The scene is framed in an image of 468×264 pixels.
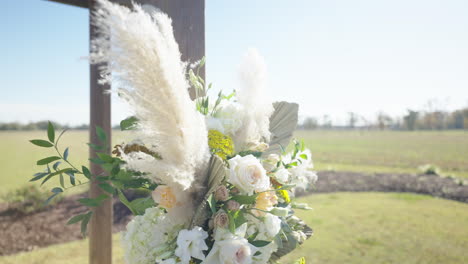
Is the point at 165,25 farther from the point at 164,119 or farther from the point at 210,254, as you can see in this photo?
the point at 210,254

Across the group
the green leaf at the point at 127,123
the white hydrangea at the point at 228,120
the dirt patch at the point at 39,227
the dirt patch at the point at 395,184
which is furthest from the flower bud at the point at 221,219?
the dirt patch at the point at 395,184

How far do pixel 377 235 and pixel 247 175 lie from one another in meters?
3.35

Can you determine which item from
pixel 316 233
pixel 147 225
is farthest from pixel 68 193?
pixel 147 225

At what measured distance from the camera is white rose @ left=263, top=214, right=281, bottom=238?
2.45 ft

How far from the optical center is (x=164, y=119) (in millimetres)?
577

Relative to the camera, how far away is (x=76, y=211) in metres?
3.88

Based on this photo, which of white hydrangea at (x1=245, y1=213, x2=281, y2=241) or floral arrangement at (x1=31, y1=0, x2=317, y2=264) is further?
white hydrangea at (x1=245, y1=213, x2=281, y2=241)

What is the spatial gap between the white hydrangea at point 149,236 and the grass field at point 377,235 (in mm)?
2272

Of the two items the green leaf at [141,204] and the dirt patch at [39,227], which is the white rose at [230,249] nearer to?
the green leaf at [141,204]

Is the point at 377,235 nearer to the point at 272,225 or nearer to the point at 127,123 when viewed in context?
the point at 272,225

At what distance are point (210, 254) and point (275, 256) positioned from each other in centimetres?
27

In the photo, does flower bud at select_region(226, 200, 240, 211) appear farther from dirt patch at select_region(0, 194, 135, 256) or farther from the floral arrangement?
dirt patch at select_region(0, 194, 135, 256)

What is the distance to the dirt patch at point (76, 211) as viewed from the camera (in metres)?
3.21

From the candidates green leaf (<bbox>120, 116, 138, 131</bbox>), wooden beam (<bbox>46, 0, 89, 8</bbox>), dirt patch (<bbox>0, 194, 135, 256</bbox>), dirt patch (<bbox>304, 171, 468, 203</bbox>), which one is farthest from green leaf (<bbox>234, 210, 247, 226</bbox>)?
dirt patch (<bbox>304, 171, 468, 203</bbox>)
